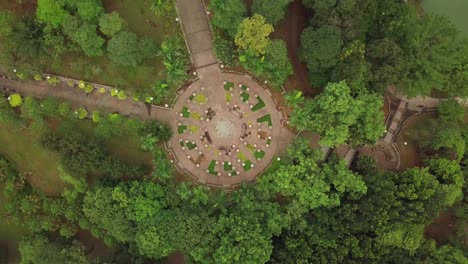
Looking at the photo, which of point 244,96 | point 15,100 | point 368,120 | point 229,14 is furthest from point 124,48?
point 368,120

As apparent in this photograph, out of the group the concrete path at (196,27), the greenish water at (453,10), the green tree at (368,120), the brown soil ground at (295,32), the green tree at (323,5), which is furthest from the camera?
the greenish water at (453,10)

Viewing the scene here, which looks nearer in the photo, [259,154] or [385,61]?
[385,61]

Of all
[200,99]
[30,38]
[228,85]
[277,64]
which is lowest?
[200,99]

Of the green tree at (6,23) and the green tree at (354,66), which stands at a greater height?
the green tree at (6,23)

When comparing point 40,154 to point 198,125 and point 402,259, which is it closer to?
point 198,125

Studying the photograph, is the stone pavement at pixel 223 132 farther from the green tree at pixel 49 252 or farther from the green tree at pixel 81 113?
the green tree at pixel 49 252

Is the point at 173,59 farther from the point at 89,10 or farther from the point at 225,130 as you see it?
the point at 225,130

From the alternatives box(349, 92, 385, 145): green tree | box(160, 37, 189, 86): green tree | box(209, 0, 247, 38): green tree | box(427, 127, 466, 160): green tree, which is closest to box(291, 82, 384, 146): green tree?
box(349, 92, 385, 145): green tree

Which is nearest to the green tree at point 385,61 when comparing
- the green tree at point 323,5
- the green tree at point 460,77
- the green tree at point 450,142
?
the green tree at point 323,5

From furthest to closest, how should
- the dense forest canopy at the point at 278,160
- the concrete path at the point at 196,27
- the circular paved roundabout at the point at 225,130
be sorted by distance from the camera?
the circular paved roundabout at the point at 225,130 → the concrete path at the point at 196,27 → the dense forest canopy at the point at 278,160
